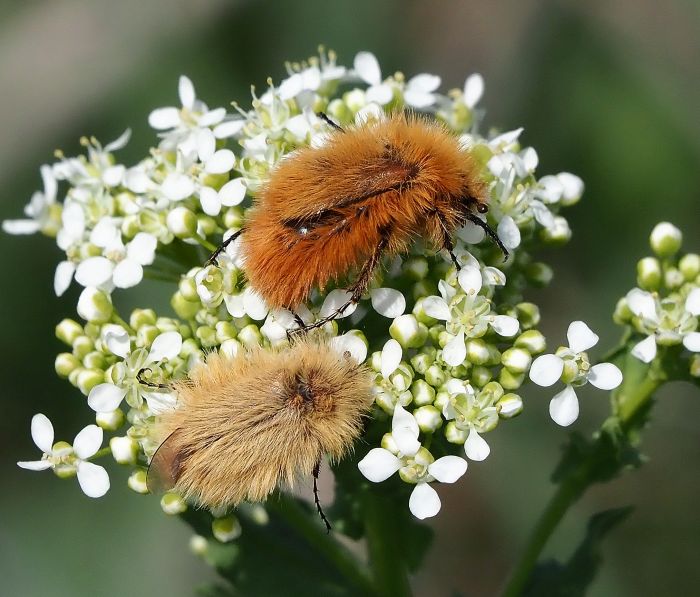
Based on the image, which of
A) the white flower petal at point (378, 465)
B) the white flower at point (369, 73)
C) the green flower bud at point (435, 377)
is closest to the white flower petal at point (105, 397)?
the white flower petal at point (378, 465)

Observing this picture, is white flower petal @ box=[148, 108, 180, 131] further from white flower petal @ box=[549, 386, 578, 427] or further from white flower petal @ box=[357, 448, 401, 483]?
white flower petal @ box=[549, 386, 578, 427]

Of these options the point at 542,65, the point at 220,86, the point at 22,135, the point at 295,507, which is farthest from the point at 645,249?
the point at 22,135

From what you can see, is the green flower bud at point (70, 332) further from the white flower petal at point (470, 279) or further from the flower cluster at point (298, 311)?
the white flower petal at point (470, 279)

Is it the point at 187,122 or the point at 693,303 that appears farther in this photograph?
the point at 187,122

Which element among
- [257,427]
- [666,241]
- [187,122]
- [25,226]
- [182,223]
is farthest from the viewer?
[25,226]

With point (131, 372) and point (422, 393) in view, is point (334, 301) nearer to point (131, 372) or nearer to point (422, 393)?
point (422, 393)

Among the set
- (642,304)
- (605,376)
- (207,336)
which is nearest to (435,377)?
(605,376)
